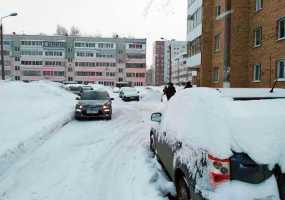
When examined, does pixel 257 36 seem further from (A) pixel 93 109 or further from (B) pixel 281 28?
(A) pixel 93 109

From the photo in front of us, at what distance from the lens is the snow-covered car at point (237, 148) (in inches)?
141

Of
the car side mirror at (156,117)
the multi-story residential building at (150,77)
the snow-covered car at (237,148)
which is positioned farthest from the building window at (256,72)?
the multi-story residential building at (150,77)

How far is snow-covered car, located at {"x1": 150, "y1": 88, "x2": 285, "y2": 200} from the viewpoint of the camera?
3594 mm

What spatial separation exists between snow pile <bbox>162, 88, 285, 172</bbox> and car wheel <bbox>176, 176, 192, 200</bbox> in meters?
0.63

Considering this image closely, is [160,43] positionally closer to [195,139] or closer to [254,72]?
[254,72]

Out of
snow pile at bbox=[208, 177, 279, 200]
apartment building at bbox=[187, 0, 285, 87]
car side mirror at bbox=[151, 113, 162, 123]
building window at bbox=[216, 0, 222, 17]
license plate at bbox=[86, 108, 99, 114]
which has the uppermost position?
building window at bbox=[216, 0, 222, 17]

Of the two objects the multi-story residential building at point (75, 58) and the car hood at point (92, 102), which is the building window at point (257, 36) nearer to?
the car hood at point (92, 102)

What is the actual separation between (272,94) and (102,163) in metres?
4.51

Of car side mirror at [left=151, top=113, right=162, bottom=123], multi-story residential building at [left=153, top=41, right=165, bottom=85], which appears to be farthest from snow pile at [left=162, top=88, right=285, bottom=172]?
multi-story residential building at [left=153, top=41, right=165, bottom=85]

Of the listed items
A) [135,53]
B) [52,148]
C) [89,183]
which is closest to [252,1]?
[52,148]

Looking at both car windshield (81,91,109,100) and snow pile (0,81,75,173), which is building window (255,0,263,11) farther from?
snow pile (0,81,75,173)

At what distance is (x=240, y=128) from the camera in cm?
371

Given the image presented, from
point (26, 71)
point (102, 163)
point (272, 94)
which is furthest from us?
point (26, 71)

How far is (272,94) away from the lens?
4.59 metres
